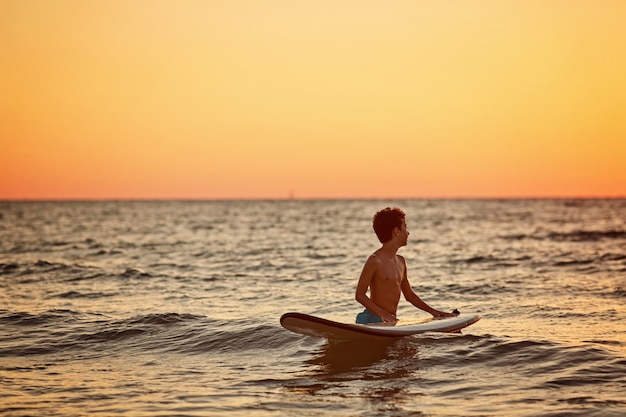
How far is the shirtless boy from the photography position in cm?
873

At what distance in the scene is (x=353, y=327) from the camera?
861cm

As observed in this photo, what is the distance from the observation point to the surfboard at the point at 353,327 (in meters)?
8.67

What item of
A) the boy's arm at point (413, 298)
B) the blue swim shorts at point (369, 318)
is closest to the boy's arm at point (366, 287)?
the blue swim shorts at point (369, 318)

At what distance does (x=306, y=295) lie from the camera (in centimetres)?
1543

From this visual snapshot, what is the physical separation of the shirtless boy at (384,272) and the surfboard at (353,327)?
0.18 meters

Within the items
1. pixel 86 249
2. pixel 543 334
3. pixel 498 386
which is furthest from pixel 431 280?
pixel 86 249

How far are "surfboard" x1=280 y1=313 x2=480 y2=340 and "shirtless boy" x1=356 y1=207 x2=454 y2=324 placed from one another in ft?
0.57

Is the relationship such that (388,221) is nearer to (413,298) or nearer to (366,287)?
(366,287)

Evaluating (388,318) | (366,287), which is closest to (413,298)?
(388,318)

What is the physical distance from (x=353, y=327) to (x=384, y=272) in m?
0.79

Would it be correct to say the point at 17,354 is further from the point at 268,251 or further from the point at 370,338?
the point at 268,251

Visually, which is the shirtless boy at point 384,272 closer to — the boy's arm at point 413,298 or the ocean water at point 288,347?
the boy's arm at point 413,298

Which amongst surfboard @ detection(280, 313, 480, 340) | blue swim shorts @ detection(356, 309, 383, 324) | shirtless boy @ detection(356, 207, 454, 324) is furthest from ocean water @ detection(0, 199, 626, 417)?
shirtless boy @ detection(356, 207, 454, 324)

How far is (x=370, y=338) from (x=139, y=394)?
291 centimetres
